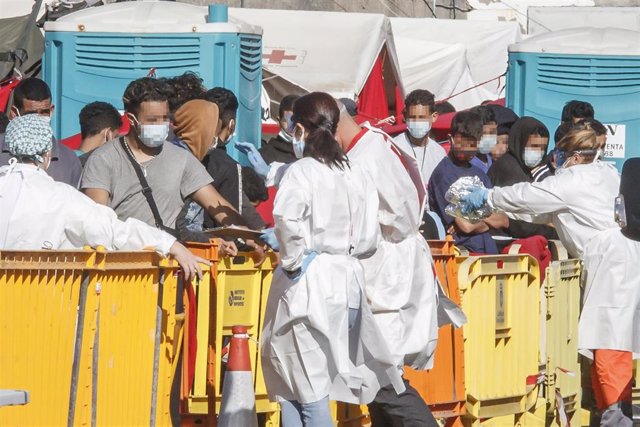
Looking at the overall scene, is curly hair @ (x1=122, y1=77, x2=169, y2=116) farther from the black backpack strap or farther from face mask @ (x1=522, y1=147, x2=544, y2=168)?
face mask @ (x1=522, y1=147, x2=544, y2=168)

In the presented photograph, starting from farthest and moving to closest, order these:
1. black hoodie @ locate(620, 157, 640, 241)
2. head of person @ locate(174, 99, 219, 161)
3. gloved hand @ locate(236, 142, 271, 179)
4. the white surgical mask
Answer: gloved hand @ locate(236, 142, 271, 179) → head of person @ locate(174, 99, 219, 161) → the white surgical mask → black hoodie @ locate(620, 157, 640, 241)

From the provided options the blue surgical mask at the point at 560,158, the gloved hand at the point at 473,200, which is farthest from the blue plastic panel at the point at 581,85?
the gloved hand at the point at 473,200

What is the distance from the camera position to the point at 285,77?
16688mm

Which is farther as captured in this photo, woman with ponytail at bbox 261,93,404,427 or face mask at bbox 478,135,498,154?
face mask at bbox 478,135,498,154

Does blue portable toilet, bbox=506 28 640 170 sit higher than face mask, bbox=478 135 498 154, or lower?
higher

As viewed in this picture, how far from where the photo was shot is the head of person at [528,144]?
12.5 meters

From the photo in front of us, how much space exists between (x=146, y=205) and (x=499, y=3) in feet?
76.7

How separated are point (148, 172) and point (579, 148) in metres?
3.19

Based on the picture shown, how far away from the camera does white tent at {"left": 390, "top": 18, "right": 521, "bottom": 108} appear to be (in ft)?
68.1

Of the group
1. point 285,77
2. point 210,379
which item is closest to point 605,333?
point 210,379

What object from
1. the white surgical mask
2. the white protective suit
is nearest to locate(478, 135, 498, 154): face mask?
the white surgical mask

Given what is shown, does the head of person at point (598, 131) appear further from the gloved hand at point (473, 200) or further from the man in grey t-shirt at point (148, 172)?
the man in grey t-shirt at point (148, 172)

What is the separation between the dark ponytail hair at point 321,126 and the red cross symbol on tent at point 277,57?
30.6 feet

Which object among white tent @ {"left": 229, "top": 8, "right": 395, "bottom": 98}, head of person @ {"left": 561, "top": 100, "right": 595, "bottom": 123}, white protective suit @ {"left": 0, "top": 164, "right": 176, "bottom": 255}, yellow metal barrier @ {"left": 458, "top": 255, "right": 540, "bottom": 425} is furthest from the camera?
white tent @ {"left": 229, "top": 8, "right": 395, "bottom": 98}
